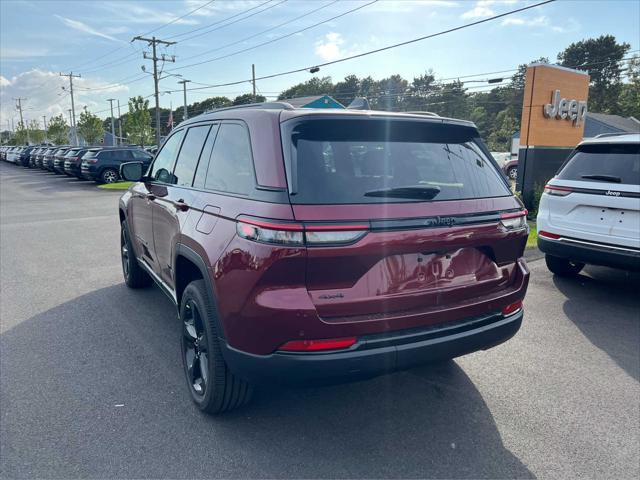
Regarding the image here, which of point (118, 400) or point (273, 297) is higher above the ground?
point (273, 297)

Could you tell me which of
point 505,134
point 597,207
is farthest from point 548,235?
point 505,134

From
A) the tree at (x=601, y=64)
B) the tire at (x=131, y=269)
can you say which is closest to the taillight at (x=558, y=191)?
the tire at (x=131, y=269)

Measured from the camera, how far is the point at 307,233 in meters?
2.22

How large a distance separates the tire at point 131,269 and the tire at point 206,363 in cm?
250

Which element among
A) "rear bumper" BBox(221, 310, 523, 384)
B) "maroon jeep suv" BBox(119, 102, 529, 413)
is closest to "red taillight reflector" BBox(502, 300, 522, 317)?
"maroon jeep suv" BBox(119, 102, 529, 413)

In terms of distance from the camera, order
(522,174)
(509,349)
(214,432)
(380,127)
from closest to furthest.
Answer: (380,127)
(214,432)
(509,349)
(522,174)

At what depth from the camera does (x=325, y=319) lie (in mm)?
2285

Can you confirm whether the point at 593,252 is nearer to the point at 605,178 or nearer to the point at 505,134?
the point at 605,178

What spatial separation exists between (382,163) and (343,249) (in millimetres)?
618

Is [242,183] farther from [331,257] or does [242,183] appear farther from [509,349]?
[509,349]

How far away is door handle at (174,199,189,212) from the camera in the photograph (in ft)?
10.6

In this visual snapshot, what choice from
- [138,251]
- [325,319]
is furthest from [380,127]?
[138,251]

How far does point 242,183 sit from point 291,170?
0.42m

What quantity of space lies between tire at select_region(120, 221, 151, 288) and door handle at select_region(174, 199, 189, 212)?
2240mm
